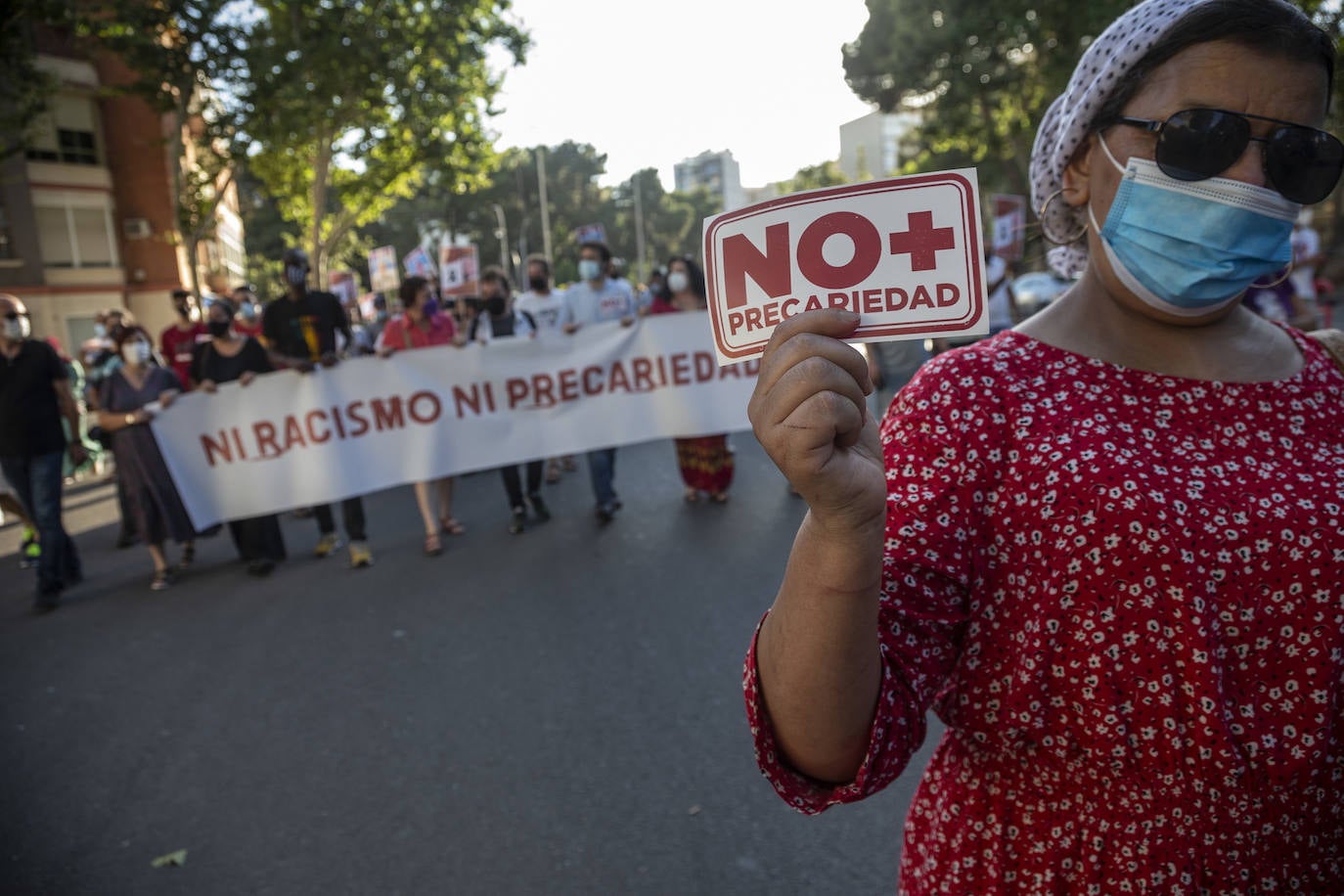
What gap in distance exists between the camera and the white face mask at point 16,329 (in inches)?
254

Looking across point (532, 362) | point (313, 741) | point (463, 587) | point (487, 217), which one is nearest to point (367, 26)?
point (532, 362)

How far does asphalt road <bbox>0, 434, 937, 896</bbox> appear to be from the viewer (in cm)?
303

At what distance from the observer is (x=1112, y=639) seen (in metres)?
1.17

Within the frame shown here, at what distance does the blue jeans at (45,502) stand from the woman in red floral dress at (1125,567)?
6993mm

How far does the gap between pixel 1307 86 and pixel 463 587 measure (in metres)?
5.34

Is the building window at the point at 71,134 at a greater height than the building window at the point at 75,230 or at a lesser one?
greater

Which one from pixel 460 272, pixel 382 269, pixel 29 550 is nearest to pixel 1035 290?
pixel 382 269

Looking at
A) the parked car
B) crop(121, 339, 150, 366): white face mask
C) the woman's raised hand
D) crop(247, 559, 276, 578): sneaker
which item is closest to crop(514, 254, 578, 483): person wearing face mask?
crop(247, 559, 276, 578): sneaker

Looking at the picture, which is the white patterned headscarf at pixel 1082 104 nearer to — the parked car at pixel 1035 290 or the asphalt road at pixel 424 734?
the asphalt road at pixel 424 734

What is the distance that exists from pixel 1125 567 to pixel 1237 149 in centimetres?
63

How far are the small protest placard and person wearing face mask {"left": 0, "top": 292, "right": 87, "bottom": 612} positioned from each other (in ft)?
23.0

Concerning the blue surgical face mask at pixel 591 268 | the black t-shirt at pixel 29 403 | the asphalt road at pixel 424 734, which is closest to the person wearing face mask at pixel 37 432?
the black t-shirt at pixel 29 403

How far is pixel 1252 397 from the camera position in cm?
136

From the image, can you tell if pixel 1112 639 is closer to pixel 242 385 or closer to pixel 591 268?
pixel 242 385
